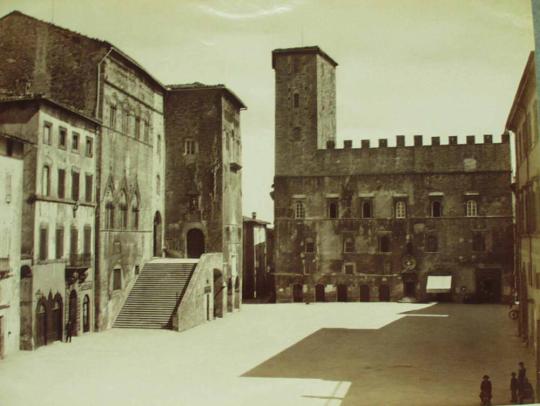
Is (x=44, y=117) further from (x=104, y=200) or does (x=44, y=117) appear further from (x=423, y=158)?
(x=423, y=158)

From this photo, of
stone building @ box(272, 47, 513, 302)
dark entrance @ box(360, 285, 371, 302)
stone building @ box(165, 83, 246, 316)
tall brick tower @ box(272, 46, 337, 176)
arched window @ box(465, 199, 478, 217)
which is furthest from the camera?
tall brick tower @ box(272, 46, 337, 176)

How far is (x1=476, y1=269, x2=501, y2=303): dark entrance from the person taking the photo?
107 ft

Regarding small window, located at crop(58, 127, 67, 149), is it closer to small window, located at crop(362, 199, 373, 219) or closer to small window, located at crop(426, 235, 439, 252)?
small window, located at crop(362, 199, 373, 219)

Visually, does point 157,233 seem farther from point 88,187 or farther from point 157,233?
point 88,187

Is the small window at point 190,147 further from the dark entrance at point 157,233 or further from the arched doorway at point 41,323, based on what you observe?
the arched doorway at point 41,323

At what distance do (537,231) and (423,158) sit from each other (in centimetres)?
2047

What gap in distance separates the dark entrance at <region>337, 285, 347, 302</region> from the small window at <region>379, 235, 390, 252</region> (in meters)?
2.89

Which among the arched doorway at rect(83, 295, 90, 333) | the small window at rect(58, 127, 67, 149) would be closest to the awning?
the arched doorway at rect(83, 295, 90, 333)

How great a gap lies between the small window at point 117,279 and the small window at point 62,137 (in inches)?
209

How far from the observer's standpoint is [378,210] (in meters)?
34.8

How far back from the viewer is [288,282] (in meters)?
35.2

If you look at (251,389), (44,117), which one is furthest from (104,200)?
(251,389)

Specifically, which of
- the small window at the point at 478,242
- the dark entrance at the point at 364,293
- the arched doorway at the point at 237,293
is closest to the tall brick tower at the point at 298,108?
the dark entrance at the point at 364,293

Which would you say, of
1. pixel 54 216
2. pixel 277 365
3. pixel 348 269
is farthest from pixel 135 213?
pixel 348 269
